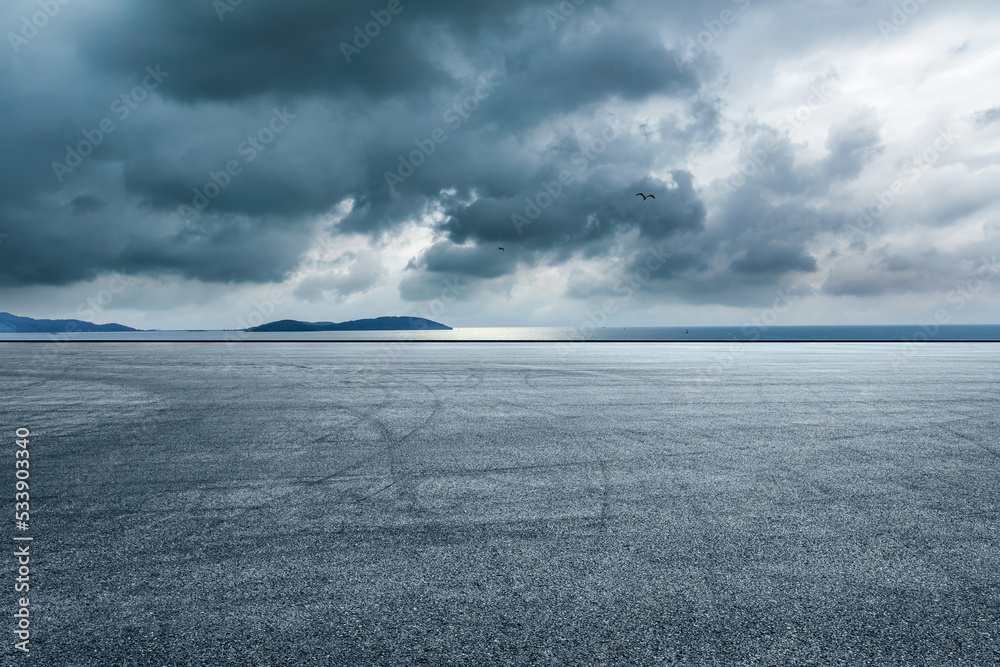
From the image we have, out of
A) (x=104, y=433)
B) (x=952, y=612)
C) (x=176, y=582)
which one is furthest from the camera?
(x=104, y=433)

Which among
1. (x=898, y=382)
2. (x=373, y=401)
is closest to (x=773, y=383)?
(x=898, y=382)

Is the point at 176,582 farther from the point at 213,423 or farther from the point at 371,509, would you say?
the point at 213,423

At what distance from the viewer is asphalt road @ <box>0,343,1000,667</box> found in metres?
2.96

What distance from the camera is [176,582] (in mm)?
3617

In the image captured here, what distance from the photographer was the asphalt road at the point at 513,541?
9.70ft

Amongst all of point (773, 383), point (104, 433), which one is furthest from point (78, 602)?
point (773, 383)

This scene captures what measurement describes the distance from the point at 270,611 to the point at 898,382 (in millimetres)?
18873

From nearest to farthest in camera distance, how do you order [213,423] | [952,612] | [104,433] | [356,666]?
[356,666]
[952,612]
[104,433]
[213,423]

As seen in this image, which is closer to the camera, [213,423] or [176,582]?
[176,582]

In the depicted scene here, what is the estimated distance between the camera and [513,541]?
4.30m

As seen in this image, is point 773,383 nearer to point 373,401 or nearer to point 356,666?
point 373,401

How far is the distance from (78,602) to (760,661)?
4.03 meters

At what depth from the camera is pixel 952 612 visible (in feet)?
10.6

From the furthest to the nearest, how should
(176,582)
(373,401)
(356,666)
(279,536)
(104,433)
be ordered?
(373,401), (104,433), (279,536), (176,582), (356,666)
